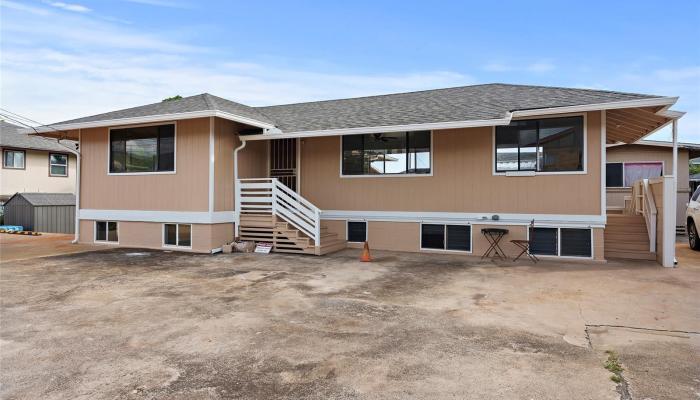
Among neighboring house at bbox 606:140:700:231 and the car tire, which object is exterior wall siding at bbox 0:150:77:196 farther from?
the car tire

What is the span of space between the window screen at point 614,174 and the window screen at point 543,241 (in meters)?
8.13

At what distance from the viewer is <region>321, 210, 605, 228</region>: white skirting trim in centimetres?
897

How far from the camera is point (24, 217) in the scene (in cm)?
1650

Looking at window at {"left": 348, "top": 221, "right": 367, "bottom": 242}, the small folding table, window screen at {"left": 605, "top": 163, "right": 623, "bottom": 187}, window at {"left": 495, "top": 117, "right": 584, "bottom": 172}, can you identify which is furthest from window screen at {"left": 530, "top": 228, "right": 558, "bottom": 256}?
window screen at {"left": 605, "top": 163, "right": 623, "bottom": 187}

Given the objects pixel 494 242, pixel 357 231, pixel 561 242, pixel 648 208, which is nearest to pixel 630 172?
pixel 648 208

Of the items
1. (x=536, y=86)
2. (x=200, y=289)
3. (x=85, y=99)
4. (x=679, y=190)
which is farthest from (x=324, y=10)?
(x=85, y=99)

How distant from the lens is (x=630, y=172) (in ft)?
49.3

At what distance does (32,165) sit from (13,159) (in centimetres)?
81

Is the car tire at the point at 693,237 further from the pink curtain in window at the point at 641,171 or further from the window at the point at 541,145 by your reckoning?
the window at the point at 541,145

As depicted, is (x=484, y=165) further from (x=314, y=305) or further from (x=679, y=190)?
(x=679, y=190)

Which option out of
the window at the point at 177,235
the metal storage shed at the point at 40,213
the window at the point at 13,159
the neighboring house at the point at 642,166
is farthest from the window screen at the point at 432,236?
the window at the point at 13,159

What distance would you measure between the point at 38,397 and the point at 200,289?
343 cm

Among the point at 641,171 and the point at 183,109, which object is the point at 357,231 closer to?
the point at 183,109

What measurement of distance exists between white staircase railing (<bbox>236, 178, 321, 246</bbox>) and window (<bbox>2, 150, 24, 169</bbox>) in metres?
15.6
